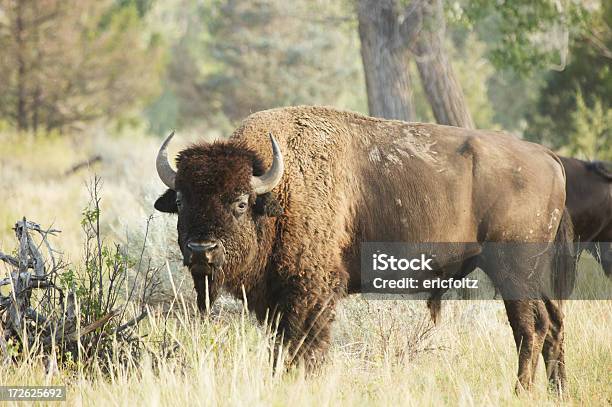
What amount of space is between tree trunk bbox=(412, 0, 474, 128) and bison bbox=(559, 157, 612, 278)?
2.99 meters

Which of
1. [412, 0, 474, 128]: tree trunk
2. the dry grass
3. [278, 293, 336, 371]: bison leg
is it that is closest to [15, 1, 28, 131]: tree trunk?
the dry grass

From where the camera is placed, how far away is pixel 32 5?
71.2 feet

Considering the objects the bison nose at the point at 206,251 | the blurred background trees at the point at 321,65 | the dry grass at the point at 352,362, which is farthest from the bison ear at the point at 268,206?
the blurred background trees at the point at 321,65

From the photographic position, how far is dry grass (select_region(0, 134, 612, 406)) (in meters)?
4.81

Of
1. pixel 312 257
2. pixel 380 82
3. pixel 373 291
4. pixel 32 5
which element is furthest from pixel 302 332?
pixel 32 5

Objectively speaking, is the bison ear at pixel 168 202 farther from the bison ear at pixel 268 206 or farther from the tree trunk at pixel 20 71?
the tree trunk at pixel 20 71

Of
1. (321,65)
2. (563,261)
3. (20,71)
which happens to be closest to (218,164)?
(563,261)

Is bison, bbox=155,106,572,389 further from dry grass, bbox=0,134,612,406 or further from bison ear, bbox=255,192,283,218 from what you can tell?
dry grass, bbox=0,134,612,406

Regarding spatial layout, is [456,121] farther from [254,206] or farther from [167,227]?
[254,206]

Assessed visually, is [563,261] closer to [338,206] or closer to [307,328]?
[338,206]

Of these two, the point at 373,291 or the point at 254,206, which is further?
the point at 373,291

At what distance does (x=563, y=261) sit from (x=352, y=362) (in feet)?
6.03

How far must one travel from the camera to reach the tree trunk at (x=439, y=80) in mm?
11883

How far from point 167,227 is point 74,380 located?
11.1ft
